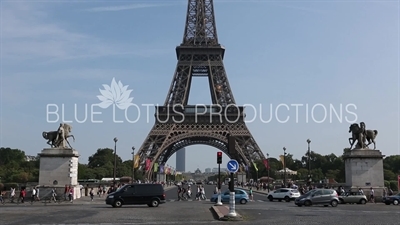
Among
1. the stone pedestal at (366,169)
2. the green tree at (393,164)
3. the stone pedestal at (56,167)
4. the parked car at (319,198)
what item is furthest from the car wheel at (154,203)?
the green tree at (393,164)

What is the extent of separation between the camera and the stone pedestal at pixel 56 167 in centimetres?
4128

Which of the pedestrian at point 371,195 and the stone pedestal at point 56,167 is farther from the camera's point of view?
the stone pedestal at point 56,167

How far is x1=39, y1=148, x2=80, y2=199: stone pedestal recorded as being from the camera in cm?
4128

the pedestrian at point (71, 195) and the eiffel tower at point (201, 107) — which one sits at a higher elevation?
the eiffel tower at point (201, 107)

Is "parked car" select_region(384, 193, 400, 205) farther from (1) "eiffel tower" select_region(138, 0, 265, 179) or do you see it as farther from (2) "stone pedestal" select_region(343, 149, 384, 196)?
(1) "eiffel tower" select_region(138, 0, 265, 179)

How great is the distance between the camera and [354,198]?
129ft

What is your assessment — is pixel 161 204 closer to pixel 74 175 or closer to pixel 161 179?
pixel 74 175

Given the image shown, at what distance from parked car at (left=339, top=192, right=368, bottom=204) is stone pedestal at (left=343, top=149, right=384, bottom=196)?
150 cm

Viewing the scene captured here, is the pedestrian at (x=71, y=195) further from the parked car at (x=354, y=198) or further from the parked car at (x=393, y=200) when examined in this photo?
the parked car at (x=393, y=200)

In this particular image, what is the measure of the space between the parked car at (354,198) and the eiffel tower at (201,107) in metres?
50.2

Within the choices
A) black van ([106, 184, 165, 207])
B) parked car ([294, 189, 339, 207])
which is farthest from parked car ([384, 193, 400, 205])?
black van ([106, 184, 165, 207])

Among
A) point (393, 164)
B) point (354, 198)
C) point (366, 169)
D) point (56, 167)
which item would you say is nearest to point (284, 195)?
point (354, 198)

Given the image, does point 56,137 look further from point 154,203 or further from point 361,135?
point 361,135

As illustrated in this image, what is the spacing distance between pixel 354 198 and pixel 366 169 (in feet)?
10.0
